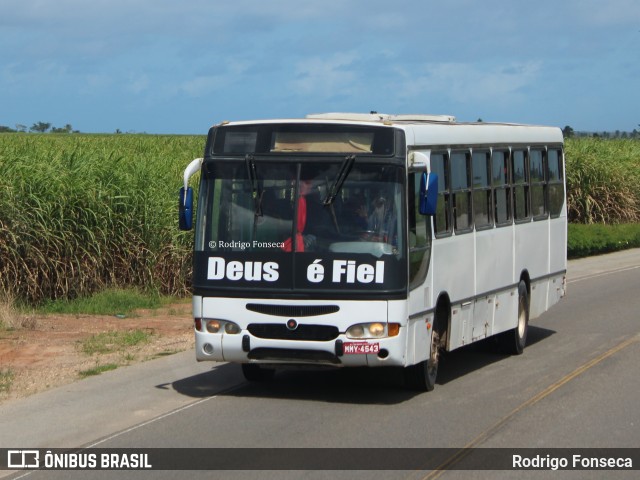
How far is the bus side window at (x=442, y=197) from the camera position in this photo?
40.1 feet

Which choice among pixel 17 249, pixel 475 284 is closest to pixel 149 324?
pixel 17 249

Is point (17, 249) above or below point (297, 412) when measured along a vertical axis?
above

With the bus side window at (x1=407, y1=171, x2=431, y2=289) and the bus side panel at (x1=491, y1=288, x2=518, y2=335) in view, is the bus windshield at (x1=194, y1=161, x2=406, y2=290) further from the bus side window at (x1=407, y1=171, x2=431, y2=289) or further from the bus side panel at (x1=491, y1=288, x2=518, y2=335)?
the bus side panel at (x1=491, y1=288, x2=518, y2=335)

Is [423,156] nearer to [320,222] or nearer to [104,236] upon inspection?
[320,222]

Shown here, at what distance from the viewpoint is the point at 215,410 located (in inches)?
434

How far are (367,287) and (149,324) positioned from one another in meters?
7.31

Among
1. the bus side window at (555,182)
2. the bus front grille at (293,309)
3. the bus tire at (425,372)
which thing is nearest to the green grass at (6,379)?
the bus front grille at (293,309)

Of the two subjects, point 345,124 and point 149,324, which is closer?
point 345,124

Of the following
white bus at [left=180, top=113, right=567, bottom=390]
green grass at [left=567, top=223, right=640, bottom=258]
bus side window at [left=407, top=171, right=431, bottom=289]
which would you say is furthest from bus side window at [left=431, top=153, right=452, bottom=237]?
green grass at [left=567, top=223, right=640, bottom=258]

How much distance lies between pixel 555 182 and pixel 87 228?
7.91 meters

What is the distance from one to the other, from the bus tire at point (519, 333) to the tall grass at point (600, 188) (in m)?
24.6

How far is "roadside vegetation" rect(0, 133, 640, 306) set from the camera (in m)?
19.1
